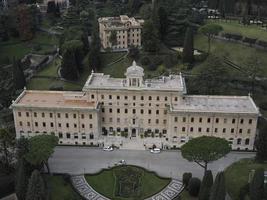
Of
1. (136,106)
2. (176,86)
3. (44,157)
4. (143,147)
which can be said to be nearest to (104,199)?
(44,157)

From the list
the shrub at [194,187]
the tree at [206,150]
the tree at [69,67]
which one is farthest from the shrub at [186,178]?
the tree at [69,67]

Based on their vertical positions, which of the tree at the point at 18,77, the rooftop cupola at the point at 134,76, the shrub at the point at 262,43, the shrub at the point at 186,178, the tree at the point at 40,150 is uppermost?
the shrub at the point at 262,43

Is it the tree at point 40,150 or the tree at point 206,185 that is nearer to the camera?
the tree at point 206,185

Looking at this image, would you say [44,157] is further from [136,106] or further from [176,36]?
[176,36]

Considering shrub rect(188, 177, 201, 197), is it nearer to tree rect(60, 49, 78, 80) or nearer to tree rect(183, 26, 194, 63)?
tree rect(183, 26, 194, 63)

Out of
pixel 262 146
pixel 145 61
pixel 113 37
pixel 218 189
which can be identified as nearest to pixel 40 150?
pixel 218 189

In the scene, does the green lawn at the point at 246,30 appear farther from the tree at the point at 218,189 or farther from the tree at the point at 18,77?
the tree at the point at 218,189
